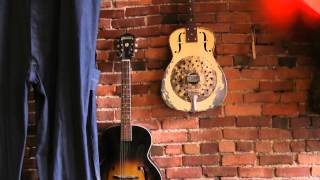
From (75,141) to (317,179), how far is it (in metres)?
1.16

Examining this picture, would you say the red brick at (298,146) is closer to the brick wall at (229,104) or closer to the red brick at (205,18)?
the brick wall at (229,104)

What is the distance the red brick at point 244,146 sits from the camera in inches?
75.9

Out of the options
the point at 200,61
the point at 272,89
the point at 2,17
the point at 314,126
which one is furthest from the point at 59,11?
the point at 314,126

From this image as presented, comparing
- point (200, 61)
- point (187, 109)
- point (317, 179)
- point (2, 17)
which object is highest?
point (2, 17)

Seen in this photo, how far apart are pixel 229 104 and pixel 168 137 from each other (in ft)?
1.12

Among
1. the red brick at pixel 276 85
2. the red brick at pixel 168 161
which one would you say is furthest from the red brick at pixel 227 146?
the red brick at pixel 276 85

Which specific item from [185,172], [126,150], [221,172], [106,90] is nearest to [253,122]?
[221,172]

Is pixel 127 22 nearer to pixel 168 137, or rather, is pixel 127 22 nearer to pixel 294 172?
pixel 168 137

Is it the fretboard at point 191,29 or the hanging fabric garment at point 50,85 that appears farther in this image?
the fretboard at point 191,29

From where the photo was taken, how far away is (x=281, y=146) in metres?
1.92

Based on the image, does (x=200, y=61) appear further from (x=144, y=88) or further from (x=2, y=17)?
(x=2, y=17)

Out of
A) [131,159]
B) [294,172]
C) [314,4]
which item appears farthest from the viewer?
[294,172]

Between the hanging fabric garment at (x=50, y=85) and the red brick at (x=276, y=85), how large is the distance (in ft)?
2.75

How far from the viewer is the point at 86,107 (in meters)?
1.68
